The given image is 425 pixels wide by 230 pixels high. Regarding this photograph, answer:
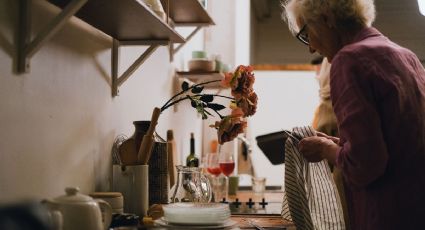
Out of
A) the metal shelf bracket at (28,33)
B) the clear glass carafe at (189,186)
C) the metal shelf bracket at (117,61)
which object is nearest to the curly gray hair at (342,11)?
the metal shelf bracket at (117,61)

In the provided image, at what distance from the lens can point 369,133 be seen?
4.65ft

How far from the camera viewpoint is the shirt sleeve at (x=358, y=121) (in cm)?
142

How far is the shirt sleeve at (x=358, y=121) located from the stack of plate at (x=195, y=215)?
1.21 ft

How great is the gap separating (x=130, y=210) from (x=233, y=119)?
46 centimetres

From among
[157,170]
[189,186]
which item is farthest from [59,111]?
[189,186]

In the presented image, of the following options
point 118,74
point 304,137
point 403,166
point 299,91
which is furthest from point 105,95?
point 299,91

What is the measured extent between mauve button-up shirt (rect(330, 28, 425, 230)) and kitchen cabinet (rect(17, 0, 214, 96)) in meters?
0.58

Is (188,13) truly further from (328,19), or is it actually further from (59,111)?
(59,111)

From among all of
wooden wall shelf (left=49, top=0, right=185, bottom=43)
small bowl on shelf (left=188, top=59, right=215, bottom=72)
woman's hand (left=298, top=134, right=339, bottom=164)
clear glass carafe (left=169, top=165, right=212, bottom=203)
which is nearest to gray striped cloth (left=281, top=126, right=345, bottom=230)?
woman's hand (left=298, top=134, right=339, bottom=164)

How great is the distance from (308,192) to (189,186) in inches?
16.1

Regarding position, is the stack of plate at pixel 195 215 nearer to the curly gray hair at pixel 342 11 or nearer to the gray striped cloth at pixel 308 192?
the gray striped cloth at pixel 308 192

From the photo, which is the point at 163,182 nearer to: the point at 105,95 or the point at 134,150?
the point at 134,150

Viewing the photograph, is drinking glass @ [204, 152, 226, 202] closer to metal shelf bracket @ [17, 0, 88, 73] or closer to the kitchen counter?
the kitchen counter

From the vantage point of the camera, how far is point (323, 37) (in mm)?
1711
